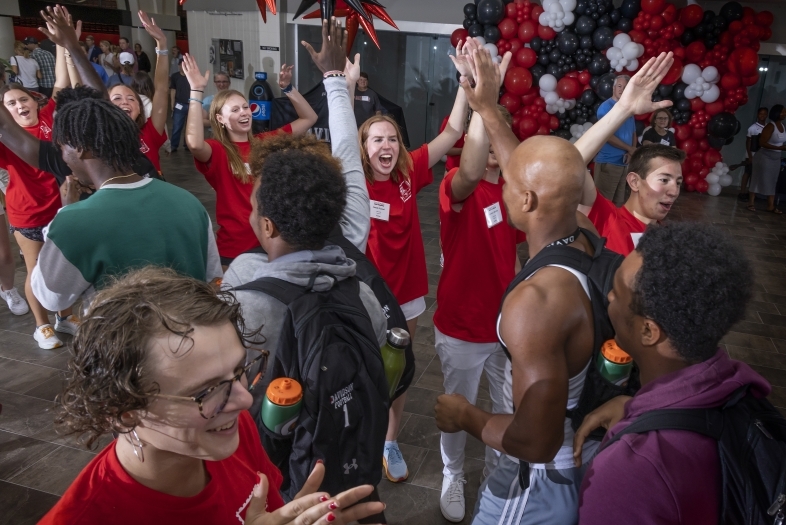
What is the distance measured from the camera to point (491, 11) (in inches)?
342

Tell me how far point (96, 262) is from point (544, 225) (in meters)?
1.40

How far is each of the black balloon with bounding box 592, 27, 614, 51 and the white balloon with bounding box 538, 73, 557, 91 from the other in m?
0.78

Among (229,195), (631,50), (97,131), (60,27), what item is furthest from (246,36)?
(97,131)

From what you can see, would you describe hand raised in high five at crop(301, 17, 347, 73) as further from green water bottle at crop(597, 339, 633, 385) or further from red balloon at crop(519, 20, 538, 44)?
red balloon at crop(519, 20, 538, 44)

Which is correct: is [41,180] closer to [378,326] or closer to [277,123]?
[378,326]

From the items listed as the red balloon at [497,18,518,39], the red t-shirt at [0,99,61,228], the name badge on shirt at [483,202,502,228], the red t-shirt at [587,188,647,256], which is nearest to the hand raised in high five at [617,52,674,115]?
the red t-shirt at [587,188,647,256]

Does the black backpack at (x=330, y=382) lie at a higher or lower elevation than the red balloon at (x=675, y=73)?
lower

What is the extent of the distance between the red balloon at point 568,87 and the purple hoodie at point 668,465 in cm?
815

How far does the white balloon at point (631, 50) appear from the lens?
819 cm

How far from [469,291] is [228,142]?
1.72 metres

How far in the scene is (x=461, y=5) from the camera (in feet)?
34.6

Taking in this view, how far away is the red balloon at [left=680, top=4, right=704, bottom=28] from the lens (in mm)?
8461

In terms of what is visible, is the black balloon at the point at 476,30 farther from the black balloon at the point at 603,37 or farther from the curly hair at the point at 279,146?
the curly hair at the point at 279,146

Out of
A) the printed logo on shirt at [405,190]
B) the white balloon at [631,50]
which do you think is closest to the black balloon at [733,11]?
the white balloon at [631,50]
